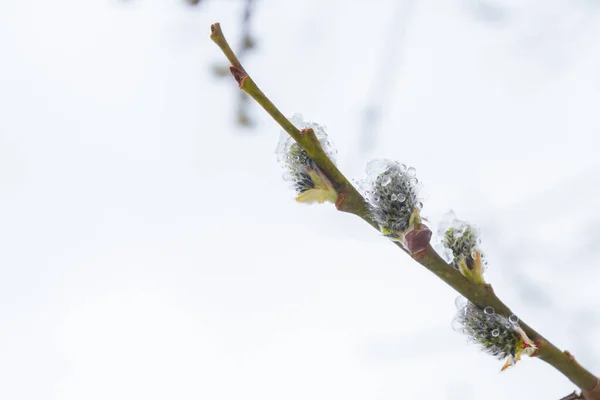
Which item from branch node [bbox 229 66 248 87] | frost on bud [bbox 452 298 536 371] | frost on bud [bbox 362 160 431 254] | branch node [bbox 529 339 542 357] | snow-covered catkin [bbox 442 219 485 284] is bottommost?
branch node [bbox 529 339 542 357]

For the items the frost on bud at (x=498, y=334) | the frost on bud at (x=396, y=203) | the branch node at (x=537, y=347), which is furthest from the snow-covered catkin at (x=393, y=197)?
the branch node at (x=537, y=347)

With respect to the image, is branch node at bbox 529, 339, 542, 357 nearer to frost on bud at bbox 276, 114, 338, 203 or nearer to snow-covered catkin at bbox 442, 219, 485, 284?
snow-covered catkin at bbox 442, 219, 485, 284

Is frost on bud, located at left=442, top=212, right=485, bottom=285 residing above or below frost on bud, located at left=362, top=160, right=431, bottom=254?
below

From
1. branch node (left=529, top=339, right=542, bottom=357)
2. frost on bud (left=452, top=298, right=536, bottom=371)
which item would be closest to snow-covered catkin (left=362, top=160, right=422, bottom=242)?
frost on bud (left=452, top=298, right=536, bottom=371)

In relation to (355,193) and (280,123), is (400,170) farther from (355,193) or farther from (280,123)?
(280,123)

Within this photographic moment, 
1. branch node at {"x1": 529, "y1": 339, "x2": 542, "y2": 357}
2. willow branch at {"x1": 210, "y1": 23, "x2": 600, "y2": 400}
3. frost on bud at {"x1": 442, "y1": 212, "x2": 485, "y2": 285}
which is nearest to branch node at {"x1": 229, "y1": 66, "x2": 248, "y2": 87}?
willow branch at {"x1": 210, "y1": 23, "x2": 600, "y2": 400}

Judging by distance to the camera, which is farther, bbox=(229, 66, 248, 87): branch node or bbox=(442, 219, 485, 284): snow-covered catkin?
bbox=(442, 219, 485, 284): snow-covered catkin

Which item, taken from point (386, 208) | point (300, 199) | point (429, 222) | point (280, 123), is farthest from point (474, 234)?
point (280, 123)
